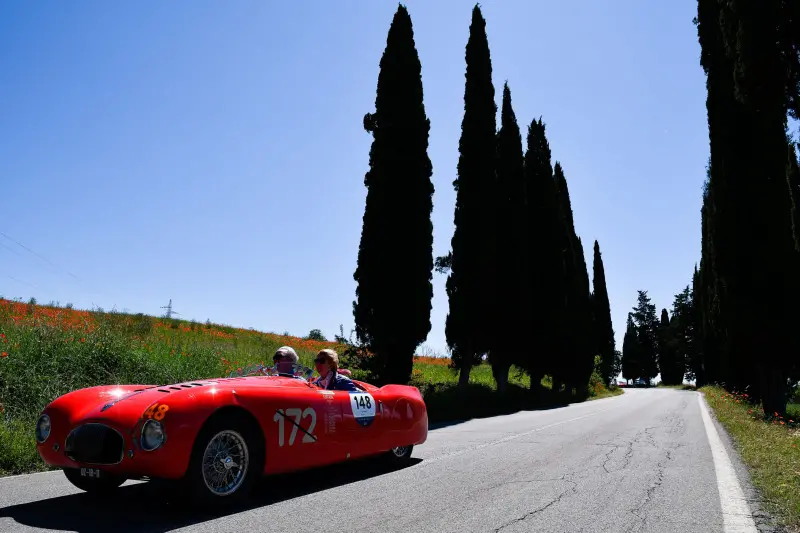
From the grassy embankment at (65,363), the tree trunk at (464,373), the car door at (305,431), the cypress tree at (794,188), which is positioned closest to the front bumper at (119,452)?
the car door at (305,431)

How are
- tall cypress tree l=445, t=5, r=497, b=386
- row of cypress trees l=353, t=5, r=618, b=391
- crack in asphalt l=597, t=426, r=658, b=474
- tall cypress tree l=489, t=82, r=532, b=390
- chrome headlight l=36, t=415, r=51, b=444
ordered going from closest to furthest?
chrome headlight l=36, t=415, r=51, b=444
crack in asphalt l=597, t=426, r=658, b=474
row of cypress trees l=353, t=5, r=618, b=391
tall cypress tree l=445, t=5, r=497, b=386
tall cypress tree l=489, t=82, r=532, b=390

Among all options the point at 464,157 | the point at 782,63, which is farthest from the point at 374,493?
the point at 464,157

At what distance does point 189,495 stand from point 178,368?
6.70m

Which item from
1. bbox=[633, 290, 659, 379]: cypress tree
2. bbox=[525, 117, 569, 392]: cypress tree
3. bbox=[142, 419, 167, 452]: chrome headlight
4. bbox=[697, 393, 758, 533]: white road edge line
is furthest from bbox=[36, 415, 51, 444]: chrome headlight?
bbox=[633, 290, 659, 379]: cypress tree

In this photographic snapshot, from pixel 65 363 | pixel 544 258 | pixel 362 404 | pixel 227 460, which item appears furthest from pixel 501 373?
pixel 227 460

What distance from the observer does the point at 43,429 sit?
4391mm

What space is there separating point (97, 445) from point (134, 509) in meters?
0.58

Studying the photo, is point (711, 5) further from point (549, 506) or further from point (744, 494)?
point (549, 506)

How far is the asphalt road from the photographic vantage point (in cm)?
377

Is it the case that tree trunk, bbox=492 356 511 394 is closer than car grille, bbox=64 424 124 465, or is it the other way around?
car grille, bbox=64 424 124 465

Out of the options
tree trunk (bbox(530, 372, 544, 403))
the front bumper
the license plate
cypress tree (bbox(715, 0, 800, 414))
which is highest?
cypress tree (bbox(715, 0, 800, 414))

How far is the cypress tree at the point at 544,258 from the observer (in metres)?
28.9

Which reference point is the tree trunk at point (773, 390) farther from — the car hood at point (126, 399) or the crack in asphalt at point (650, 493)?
the car hood at point (126, 399)

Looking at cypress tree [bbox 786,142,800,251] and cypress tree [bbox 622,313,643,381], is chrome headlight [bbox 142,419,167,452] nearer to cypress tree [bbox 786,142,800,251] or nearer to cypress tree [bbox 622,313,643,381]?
cypress tree [bbox 786,142,800,251]
